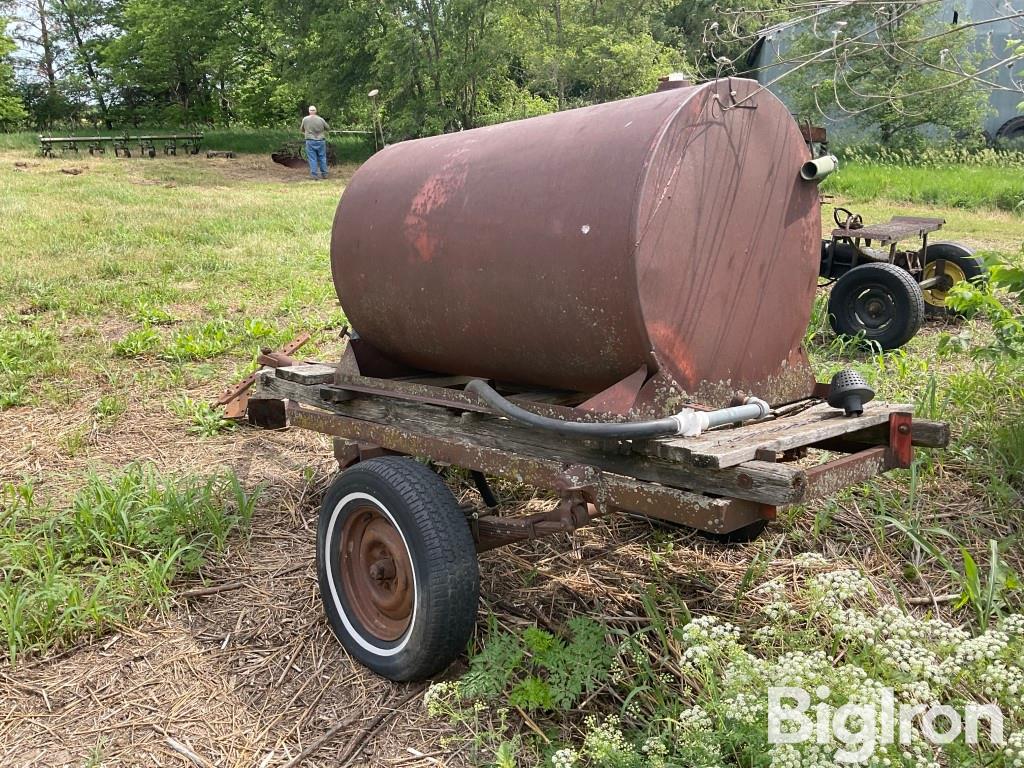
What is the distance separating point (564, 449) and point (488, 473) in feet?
1.12

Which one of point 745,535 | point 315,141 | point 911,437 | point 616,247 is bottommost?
point 745,535

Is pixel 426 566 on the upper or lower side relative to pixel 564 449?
lower

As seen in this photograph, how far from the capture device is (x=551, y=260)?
274cm

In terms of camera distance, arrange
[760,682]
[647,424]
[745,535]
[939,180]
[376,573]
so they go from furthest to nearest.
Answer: [939,180] < [745,535] < [376,573] < [647,424] < [760,682]

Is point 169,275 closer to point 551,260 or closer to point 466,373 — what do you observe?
point 466,373

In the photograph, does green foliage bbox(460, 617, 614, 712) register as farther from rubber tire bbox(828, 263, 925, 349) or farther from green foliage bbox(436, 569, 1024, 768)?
rubber tire bbox(828, 263, 925, 349)

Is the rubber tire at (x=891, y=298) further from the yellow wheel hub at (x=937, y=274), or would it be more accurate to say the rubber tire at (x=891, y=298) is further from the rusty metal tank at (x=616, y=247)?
the rusty metal tank at (x=616, y=247)

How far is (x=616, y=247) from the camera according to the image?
254 cm

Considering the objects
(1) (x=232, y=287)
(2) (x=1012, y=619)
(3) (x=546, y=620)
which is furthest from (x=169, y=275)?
(2) (x=1012, y=619)

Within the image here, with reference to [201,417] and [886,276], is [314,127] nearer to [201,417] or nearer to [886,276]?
[201,417]

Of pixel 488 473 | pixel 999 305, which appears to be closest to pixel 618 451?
pixel 488 473

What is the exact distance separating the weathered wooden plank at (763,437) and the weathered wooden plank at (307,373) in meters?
1.67

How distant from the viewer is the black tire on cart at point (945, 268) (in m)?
7.37

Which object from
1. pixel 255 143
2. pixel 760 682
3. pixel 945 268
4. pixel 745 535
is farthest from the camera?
pixel 255 143
